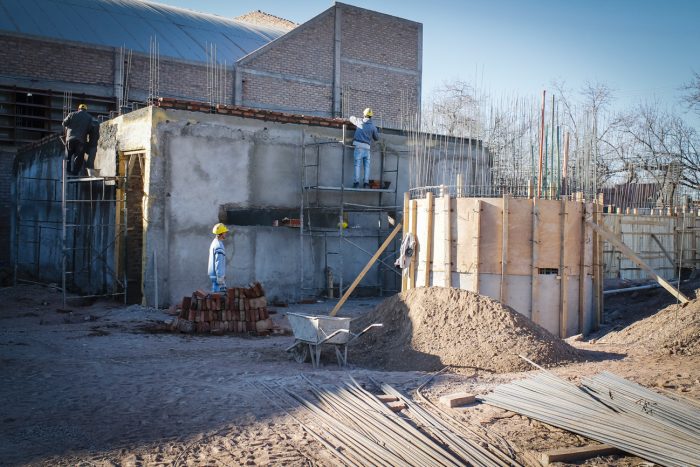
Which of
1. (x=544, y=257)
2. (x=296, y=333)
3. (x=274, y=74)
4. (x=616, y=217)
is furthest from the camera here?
(x=274, y=74)

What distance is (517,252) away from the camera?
11.7m

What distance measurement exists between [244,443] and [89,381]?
3117 millimetres

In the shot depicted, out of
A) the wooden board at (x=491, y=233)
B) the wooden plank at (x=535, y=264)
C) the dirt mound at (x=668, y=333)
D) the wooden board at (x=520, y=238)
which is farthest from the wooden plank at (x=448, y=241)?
the dirt mound at (x=668, y=333)

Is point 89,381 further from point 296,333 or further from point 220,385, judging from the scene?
point 296,333

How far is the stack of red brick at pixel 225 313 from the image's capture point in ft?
40.9

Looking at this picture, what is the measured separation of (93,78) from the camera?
24.4 meters

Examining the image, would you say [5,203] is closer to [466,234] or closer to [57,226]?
[57,226]

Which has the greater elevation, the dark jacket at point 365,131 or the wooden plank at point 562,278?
the dark jacket at point 365,131

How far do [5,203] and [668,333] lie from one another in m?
21.7

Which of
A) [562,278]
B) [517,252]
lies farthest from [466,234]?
[562,278]

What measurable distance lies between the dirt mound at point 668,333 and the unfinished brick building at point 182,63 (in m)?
10.3

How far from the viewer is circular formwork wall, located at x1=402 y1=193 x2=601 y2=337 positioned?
11.6 m

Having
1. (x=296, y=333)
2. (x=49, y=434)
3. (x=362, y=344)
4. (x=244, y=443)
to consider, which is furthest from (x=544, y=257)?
(x=49, y=434)

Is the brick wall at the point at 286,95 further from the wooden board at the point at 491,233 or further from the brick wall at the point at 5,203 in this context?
the wooden board at the point at 491,233
